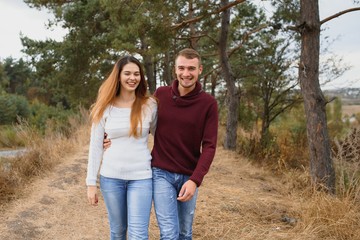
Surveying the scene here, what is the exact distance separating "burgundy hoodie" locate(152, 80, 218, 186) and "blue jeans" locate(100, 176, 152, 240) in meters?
0.20

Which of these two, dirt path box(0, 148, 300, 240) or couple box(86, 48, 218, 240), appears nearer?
couple box(86, 48, 218, 240)

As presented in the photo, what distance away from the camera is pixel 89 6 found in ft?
41.4

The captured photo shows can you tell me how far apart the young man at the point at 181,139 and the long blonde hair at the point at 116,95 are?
6.3 inches

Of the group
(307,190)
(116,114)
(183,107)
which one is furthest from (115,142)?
(307,190)

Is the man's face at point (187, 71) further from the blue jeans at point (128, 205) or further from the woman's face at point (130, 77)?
the blue jeans at point (128, 205)

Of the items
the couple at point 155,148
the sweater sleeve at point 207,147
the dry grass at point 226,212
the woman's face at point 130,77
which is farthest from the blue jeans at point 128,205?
the dry grass at point 226,212

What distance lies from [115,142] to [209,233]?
2.07m

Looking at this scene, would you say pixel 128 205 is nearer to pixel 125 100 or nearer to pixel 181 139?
pixel 181 139

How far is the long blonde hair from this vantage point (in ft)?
8.77

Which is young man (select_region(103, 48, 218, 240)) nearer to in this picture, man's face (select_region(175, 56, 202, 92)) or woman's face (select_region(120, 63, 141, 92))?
man's face (select_region(175, 56, 202, 92))

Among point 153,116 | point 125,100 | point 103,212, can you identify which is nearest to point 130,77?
point 125,100

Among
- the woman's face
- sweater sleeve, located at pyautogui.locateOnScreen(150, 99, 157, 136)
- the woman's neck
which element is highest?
the woman's face

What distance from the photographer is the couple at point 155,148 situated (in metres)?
2.64

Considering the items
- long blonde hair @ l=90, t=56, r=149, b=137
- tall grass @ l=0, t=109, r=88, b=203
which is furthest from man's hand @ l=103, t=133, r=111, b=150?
tall grass @ l=0, t=109, r=88, b=203
